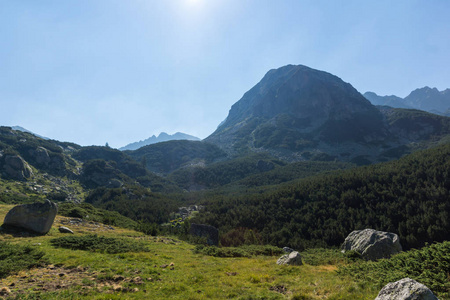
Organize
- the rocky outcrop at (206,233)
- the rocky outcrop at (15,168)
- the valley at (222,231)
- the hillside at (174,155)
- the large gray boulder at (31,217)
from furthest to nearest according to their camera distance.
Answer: the hillside at (174,155), the rocky outcrop at (15,168), the rocky outcrop at (206,233), the large gray boulder at (31,217), the valley at (222,231)

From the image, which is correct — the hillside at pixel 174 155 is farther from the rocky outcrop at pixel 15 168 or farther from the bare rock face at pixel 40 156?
the rocky outcrop at pixel 15 168

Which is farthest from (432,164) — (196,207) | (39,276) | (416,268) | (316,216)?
(39,276)

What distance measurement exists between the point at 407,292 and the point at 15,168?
105 m

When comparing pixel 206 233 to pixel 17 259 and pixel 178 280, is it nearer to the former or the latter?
pixel 178 280

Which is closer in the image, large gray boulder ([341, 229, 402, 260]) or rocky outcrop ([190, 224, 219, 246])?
large gray boulder ([341, 229, 402, 260])

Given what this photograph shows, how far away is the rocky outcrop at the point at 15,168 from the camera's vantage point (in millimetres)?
70625

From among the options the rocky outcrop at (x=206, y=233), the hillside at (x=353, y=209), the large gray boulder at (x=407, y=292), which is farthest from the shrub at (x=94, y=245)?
the hillside at (x=353, y=209)

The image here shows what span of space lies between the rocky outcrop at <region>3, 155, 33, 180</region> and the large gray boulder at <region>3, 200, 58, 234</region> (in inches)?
2804

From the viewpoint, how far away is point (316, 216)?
42500 mm

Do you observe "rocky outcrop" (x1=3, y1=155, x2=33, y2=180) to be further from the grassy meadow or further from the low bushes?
the low bushes

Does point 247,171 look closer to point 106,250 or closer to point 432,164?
point 432,164

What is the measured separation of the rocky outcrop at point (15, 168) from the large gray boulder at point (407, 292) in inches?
3971

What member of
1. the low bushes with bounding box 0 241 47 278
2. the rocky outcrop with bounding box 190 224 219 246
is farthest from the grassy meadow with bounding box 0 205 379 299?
the rocky outcrop with bounding box 190 224 219 246

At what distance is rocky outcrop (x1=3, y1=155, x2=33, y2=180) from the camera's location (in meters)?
70.6
